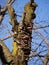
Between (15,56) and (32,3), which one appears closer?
(15,56)

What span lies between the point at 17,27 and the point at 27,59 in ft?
3.49

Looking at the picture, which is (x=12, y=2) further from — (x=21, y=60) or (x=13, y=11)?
(x=21, y=60)

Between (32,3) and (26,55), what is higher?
(32,3)

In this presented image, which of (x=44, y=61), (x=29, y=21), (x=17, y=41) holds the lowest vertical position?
(x=44, y=61)

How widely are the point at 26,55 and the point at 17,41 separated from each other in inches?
19.4

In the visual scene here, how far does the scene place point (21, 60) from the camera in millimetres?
6461

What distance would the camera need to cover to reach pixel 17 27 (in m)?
6.83

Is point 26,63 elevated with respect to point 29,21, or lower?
lower

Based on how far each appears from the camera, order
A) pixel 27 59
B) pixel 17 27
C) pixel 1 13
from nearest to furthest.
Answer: pixel 27 59
pixel 17 27
pixel 1 13

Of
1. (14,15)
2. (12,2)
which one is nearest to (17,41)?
(14,15)

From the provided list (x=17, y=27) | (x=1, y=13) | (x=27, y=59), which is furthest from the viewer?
(x=1, y=13)

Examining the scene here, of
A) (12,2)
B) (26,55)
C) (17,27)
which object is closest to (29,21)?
(17,27)

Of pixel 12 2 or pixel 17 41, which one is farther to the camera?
pixel 12 2

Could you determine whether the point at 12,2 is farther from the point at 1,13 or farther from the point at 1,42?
the point at 1,42
